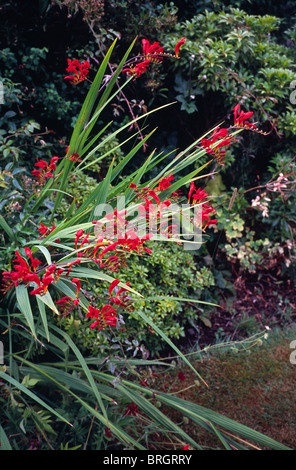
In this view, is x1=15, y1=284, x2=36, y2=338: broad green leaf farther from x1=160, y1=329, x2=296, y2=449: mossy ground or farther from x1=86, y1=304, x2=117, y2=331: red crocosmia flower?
x1=160, y1=329, x2=296, y2=449: mossy ground

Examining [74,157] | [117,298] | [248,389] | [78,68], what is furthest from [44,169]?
[248,389]

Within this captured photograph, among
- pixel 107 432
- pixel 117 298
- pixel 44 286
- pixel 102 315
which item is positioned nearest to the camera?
pixel 44 286

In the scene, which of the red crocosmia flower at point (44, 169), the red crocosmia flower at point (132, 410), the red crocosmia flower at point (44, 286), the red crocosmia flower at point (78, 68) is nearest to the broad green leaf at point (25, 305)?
the red crocosmia flower at point (44, 286)

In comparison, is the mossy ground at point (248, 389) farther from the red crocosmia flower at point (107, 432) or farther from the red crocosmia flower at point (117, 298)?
the red crocosmia flower at point (117, 298)

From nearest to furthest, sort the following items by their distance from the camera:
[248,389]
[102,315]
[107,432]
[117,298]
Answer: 1. [102,315]
2. [117,298]
3. [107,432]
4. [248,389]

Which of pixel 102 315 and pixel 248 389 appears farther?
pixel 248 389

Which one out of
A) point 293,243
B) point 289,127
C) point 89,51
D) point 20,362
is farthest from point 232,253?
point 20,362

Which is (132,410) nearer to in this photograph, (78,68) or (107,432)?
(107,432)

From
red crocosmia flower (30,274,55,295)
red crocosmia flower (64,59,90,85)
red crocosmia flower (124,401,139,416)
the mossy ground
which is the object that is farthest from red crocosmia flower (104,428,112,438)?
red crocosmia flower (64,59,90,85)

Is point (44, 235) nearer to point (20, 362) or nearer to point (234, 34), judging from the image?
point (20, 362)

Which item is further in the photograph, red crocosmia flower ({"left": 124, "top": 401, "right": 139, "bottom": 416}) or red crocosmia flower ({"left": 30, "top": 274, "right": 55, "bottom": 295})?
red crocosmia flower ({"left": 124, "top": 401, "right": 139, "bottom": 416})

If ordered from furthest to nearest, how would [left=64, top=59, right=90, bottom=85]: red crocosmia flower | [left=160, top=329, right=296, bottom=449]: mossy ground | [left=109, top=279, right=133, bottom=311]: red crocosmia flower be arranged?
[left=160, top=329, right=296, bottom=449]: mossy ground
[left=64, top=59, right=90, bottom=85]: red crocosmia flower
[left=109, top=279, right=133, bottom=311]: red crocosmia flower

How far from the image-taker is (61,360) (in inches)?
105

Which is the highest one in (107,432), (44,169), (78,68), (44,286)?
(78,68)
